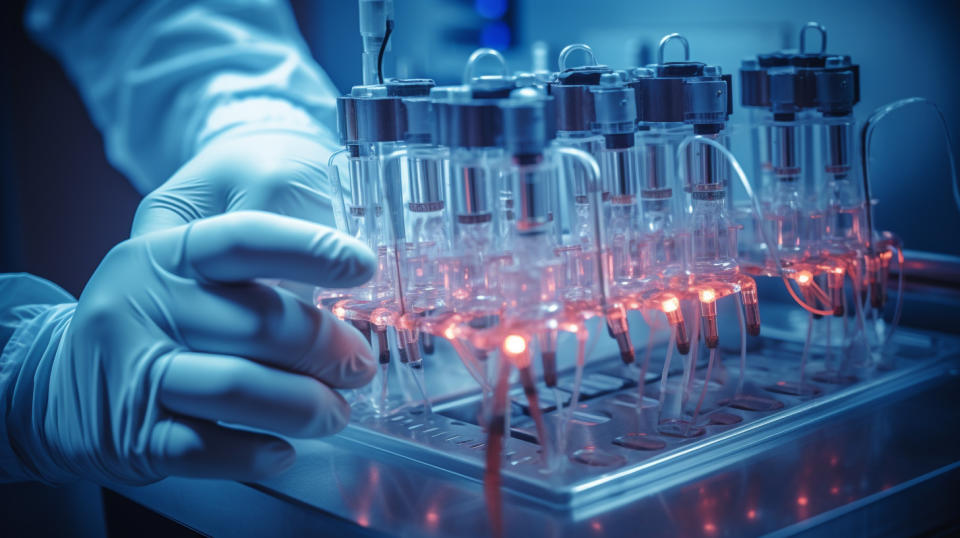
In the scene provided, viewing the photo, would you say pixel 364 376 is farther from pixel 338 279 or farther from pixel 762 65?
pixel 762 65

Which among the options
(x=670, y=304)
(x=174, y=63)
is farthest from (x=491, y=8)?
(x=670, y=304)

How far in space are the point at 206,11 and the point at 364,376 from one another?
5.04 ft

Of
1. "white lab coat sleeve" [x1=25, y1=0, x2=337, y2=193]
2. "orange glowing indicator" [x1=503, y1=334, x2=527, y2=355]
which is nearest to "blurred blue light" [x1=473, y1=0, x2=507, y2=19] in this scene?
"white lab coat sleeve" [x1=25, y1=0, x2=337, y2=193]

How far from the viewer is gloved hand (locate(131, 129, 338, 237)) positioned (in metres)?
1.56

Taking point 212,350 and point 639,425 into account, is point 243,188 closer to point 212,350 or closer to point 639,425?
point 212,350

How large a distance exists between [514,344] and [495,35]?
3.28 metres

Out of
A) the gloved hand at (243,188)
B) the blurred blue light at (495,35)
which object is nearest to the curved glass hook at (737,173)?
the gloved hand at (243,188)

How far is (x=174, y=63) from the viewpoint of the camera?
2355 millimetres

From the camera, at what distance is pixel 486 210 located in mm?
1168

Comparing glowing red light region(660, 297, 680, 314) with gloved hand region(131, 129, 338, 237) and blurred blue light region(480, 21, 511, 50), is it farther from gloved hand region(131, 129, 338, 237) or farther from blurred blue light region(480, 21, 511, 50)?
blurred blue light region(480, 21, 511, 50)

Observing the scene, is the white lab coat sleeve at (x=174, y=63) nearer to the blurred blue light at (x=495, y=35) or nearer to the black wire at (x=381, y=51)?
Result: the black wire at (x=381, y=51)

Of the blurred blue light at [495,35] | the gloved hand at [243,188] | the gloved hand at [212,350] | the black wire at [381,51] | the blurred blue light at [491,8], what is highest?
the blurred blue light at [491,8]

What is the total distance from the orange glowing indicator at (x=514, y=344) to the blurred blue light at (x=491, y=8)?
3.31 meters

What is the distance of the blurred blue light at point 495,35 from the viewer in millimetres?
4133
